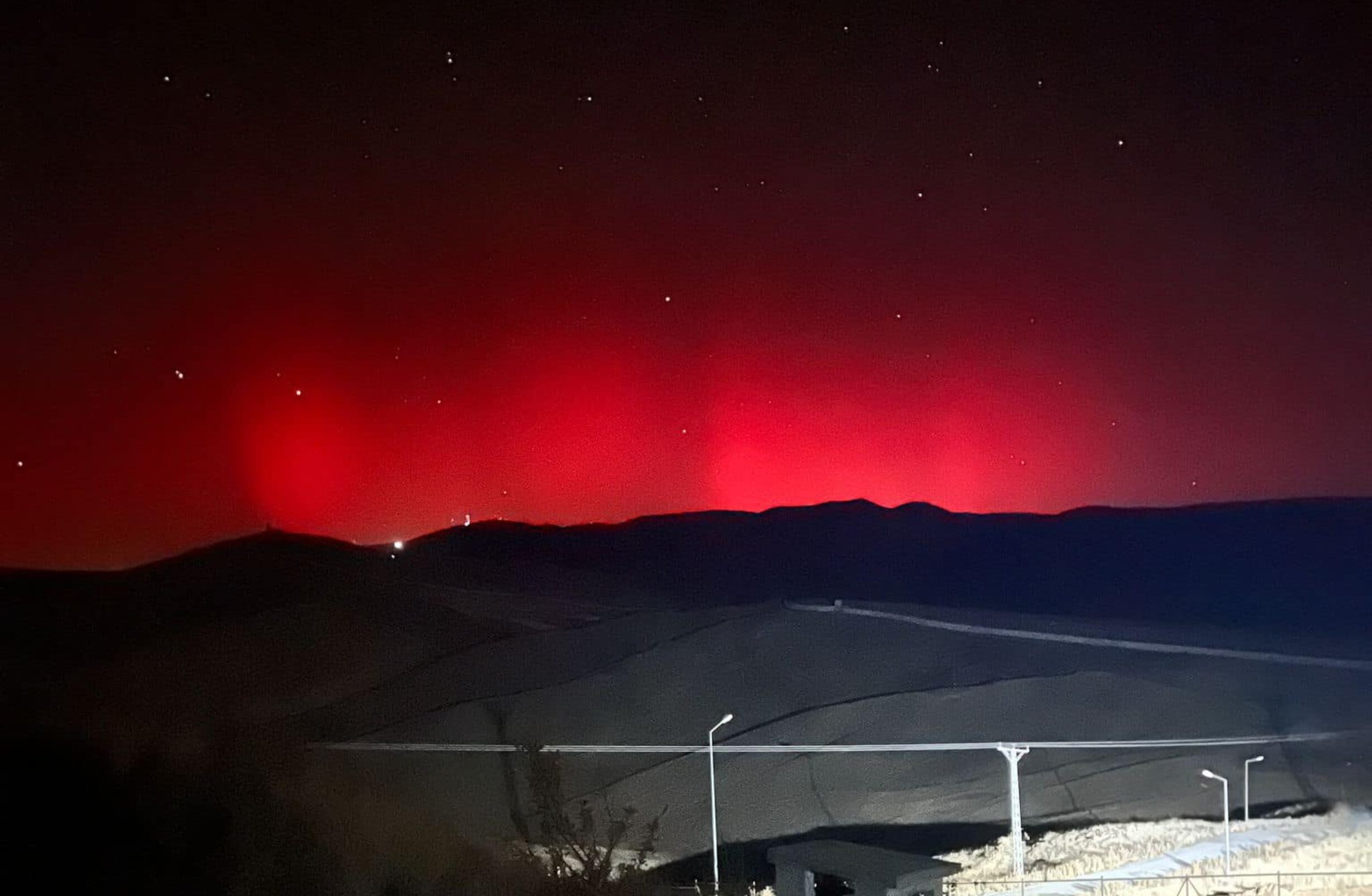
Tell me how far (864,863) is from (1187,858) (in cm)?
235

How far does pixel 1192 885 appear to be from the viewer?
5594mm

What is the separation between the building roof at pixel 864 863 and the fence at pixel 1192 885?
83 centimetres

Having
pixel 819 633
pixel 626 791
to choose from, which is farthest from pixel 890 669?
pixel 626 791

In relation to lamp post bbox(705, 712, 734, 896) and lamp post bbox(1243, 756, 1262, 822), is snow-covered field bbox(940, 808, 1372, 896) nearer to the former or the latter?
lamp post bbox(1243, 756, 1262, 822)

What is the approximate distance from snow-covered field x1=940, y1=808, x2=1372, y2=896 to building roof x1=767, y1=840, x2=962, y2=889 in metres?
1.03

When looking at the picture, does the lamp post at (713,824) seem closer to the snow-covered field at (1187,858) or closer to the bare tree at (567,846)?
the bare tree at (567,846)

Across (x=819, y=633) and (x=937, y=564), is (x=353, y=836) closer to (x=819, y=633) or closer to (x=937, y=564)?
(x=819, y=633)

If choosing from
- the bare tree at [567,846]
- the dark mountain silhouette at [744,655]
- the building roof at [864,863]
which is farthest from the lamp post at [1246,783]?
the bare tree at [567,846]

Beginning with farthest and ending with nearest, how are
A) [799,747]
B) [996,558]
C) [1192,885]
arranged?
[996,558] → [799,747] → [1192,885]

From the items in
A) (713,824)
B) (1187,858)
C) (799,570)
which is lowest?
(713,824)

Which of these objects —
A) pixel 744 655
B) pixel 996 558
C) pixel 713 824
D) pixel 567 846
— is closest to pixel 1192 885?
→ pixel 567 846

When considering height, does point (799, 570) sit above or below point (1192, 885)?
above

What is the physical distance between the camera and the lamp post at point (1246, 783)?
7.70 m

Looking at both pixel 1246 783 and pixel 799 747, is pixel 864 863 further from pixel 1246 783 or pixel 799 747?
pixel 799 747
